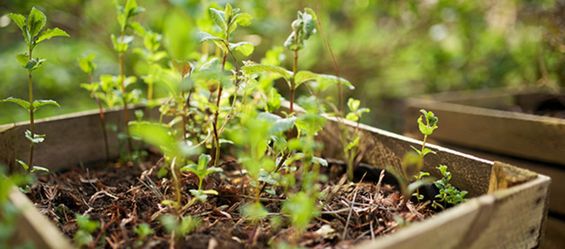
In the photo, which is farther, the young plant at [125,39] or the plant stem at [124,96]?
the plant stem at [124,96]

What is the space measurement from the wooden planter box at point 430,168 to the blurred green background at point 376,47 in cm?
127

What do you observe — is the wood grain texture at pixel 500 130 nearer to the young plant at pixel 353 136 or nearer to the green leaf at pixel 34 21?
the young plant at pixel 353 136

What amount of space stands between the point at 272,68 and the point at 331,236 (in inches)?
15.9

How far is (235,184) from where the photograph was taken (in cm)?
126

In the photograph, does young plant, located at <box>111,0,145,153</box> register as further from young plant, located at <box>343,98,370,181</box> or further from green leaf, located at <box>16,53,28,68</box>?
young plant, located at <box>343,98,370,181</box>

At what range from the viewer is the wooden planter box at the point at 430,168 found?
728mm

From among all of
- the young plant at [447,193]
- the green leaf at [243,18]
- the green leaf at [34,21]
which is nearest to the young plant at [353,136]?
the young plant at [447,193]

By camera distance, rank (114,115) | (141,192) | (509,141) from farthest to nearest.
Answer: (509,141), (114,115), (141,192)

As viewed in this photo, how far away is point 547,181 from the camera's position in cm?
95

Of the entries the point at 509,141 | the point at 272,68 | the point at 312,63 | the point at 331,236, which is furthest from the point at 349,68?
the point at 331,236

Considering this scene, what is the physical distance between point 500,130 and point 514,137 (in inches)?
2.3

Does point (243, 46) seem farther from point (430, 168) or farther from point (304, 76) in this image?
point (430, 168)

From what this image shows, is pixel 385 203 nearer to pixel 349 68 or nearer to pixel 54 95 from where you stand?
pixel 349 68

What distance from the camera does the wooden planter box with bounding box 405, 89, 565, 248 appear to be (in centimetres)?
173
